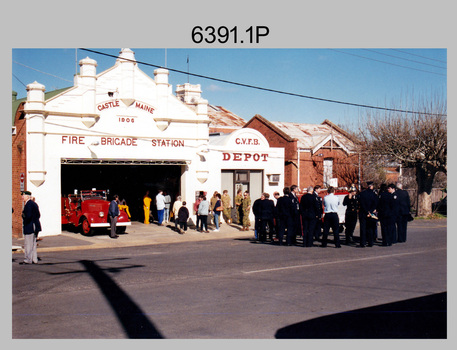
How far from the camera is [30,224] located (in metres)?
11.9

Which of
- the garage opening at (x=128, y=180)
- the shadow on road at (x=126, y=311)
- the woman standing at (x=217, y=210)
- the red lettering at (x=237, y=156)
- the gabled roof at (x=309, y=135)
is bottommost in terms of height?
the shadow on road at (x=126, y=311)

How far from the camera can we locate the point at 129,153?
68.0 ft

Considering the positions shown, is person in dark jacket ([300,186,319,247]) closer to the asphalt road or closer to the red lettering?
the asphalt road

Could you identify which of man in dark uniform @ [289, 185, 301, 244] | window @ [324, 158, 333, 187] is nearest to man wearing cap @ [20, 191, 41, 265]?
man in dark uniform @ [289, 185, 301, 244]

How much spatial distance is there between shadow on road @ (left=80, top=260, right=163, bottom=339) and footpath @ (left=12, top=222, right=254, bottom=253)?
582cm

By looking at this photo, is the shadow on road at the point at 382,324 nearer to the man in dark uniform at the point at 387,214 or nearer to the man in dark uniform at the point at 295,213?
the man in dark uniform at the point at 387,214

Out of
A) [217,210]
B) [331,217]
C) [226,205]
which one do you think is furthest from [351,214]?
[226,205]

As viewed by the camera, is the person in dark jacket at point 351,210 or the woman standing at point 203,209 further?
the woman standing at point 203,209

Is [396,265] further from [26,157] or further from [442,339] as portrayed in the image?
[26,157]

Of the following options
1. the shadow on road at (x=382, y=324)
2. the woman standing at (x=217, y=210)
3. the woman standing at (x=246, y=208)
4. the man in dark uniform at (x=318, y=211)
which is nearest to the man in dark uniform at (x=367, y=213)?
the man in dark uniform at (x=318, y=211)

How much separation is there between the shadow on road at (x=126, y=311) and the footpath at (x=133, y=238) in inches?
229

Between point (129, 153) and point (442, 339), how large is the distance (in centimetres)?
1623

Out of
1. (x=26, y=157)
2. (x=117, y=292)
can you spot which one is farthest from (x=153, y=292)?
(x=26, y=157)

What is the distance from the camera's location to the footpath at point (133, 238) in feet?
54.2
